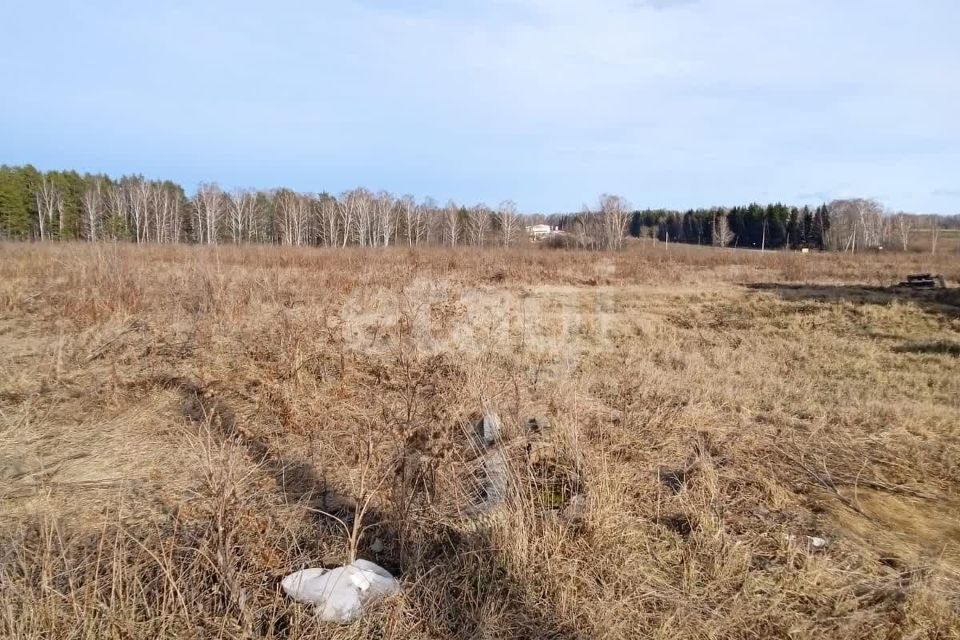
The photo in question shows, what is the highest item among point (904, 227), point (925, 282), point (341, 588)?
point (904, 227)

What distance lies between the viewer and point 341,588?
221 centimetres

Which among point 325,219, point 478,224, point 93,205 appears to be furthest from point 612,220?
point 93,205

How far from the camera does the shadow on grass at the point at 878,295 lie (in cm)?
1344

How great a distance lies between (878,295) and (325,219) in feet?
157

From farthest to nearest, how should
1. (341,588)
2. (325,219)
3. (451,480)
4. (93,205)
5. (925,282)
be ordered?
1. (325,219)
2. (93,205)
3. (925,282)
4. (451,480)
5. (341,588)

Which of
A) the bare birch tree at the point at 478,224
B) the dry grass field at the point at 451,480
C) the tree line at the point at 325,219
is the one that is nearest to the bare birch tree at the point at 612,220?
the tree line at the point at 325,219

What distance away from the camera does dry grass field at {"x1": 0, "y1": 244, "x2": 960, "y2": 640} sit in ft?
7.24

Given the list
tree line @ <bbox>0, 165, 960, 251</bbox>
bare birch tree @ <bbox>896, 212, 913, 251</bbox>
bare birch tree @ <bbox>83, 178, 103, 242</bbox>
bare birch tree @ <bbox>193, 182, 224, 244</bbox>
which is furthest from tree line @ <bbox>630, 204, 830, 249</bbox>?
bare birch tree @ <bbox>83, 178, 103, 242</bbox>

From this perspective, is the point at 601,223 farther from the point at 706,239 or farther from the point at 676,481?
the point at 676,481

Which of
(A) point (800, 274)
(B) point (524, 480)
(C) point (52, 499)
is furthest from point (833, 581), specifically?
(A) point (800, 274)

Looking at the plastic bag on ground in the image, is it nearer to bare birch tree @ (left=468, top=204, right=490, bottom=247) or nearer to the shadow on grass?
the shadow on grass

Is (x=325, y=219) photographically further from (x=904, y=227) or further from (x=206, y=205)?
(x=904, y=227)

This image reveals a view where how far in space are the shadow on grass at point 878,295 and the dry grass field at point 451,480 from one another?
6927mm

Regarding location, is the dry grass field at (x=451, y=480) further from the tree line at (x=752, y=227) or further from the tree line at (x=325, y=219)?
the tree line at (x=752, y=227)
